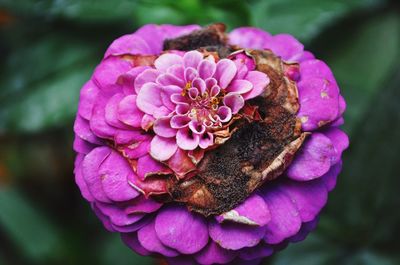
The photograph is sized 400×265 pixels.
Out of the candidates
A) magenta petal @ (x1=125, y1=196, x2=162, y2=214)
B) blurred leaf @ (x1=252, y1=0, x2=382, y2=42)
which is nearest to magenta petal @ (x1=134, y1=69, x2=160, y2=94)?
magenta petal @ (x1=125, y1=196, x2=162, y2=214)

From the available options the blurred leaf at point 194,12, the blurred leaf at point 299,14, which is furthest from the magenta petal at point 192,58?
the blurred leaf at point 299,14

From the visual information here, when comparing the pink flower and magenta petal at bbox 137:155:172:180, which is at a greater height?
the pink flower

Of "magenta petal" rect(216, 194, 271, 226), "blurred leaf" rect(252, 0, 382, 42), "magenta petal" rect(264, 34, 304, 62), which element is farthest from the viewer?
"blurred leaf" rect(252, 0, 382, 42)

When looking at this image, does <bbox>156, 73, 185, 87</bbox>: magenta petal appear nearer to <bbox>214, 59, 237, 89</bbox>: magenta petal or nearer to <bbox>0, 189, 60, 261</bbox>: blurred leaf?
<bbox>214, 59, 237, 89</bbox>: magenta petal

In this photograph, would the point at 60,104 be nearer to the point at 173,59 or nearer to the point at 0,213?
the point at 0,213

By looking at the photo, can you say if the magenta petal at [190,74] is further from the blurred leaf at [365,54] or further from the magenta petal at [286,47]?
the blurred leaf at [365,54]

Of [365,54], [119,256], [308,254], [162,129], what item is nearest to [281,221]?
[162,129]

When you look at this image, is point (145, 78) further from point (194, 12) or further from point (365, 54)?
point (365, 54)
